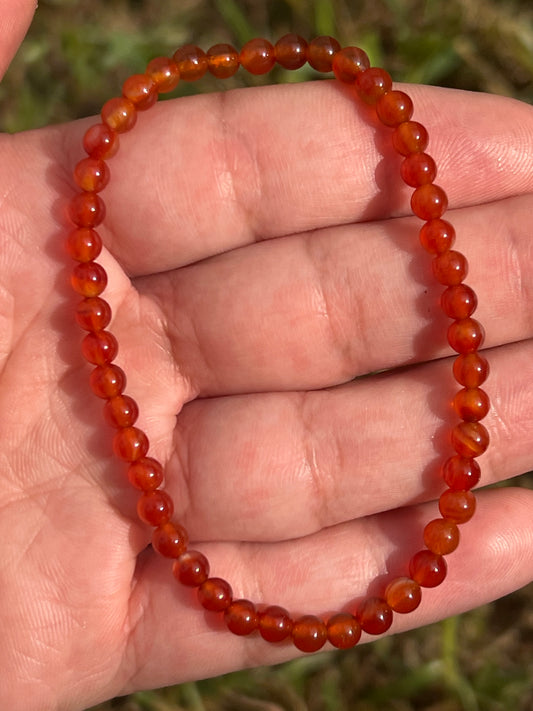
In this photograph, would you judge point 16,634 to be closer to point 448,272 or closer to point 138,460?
point 138,460

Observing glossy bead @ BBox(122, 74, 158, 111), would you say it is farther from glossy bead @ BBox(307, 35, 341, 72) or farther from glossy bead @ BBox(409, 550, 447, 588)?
glossy bead @ BBox(409, 550, 447, 588)

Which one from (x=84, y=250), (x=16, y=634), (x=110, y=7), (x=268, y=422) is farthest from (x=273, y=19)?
(x=16, y=634)

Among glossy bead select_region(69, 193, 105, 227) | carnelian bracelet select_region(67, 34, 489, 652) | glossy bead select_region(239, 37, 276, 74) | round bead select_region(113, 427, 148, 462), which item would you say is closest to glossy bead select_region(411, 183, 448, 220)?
carnelian bracelet select_region(67, 34, 489, 652)

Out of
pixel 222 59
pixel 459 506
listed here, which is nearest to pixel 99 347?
pixel 222 59

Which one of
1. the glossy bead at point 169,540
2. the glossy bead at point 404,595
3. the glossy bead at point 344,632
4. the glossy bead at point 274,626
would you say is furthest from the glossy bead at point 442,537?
the glossy bead at point 169,540

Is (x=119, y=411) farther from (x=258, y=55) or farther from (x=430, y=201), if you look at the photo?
(x=258, y=55)

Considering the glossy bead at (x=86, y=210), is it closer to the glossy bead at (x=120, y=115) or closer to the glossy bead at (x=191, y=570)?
the glossy bead at (x=120, y=115)
